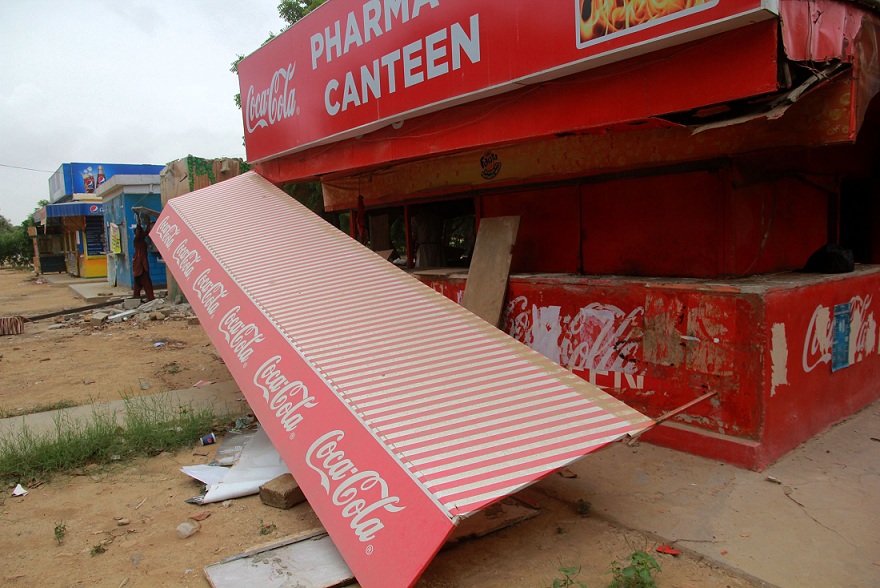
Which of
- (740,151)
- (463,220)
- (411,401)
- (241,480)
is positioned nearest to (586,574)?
(411,401)

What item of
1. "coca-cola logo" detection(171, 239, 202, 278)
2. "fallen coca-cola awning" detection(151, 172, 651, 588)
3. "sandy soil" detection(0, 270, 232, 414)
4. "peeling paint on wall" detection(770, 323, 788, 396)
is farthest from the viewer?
"sandy soil" detection(0, 270, 232, 414)

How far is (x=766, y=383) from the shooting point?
161 inches

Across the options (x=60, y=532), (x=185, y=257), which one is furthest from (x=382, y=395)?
(x=185, y=257)

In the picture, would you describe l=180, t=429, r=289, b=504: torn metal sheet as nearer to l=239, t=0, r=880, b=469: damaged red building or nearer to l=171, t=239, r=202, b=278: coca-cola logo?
l=171, t=239, r=202, b=278: coca-cola logo

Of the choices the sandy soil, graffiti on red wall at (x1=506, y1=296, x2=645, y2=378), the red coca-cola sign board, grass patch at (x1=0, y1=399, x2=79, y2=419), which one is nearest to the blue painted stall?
the sandy soil

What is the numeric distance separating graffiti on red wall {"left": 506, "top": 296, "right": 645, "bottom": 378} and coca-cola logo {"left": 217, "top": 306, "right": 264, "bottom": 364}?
261cm

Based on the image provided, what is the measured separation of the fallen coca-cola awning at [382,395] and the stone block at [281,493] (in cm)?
41

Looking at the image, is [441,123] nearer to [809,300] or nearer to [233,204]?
[233,204]

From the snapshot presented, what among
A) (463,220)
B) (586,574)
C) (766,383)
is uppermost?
(463,220)

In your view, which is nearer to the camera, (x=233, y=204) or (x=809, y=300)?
(x=809, y=300)

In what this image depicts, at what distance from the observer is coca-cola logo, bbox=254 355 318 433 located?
3588 millimetres

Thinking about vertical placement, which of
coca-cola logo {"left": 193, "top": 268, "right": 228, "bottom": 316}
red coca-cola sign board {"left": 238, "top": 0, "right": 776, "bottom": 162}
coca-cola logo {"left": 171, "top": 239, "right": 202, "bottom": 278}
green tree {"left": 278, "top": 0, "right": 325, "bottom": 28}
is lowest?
coca-cola logo {"left": 193, "top": 268, "right": 228, "bottom": 316}

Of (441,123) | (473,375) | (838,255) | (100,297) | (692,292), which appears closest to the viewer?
(473,375)

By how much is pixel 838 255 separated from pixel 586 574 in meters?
3.98
